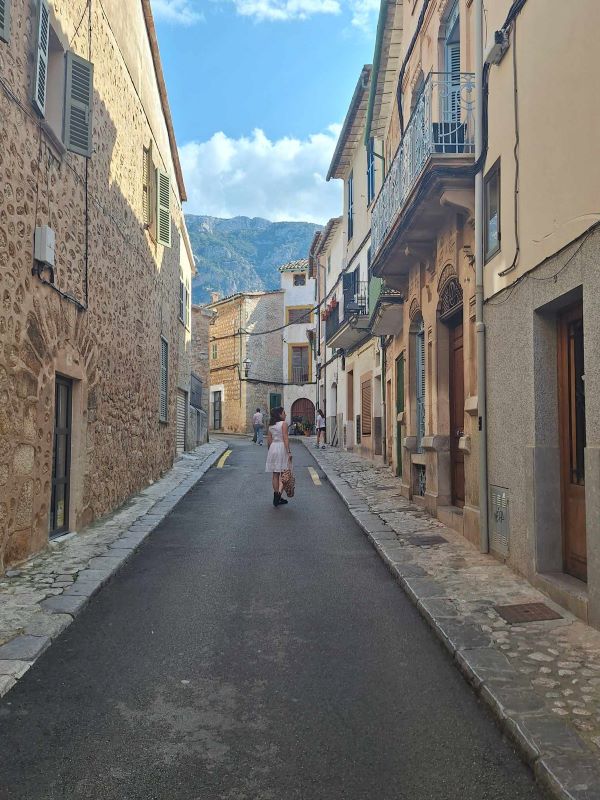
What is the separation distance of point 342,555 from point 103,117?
22.1 feet

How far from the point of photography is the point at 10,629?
15.3ft

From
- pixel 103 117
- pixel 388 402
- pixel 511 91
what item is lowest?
pixel 388 402

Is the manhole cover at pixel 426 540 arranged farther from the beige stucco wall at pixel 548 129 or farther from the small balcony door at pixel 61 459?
the small balcony door at pixel 61 459

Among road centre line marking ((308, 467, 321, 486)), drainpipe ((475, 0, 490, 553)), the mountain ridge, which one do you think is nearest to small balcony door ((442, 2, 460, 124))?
drainpipe ((475, 0, 490, 553))

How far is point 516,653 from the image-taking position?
4164 millimetres

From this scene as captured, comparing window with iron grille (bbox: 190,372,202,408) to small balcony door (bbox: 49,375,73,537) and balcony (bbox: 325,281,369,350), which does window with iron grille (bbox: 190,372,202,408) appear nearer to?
balcony (bbox: 325,281,369,350)

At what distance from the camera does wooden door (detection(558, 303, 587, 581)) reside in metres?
5.47

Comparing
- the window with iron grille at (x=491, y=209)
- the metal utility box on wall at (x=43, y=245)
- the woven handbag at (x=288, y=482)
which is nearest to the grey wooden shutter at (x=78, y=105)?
the metal utility box on wall at (x=43, y=245)

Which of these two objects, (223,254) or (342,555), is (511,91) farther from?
(223,254)

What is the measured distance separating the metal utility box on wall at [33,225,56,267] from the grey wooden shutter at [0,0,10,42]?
170cm

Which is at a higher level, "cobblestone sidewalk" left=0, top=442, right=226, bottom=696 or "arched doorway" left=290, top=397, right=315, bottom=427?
"arched doorway" left=290, top=397, right=315, bottom=427

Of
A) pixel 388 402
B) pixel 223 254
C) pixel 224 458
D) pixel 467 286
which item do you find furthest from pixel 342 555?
pixel 223 254

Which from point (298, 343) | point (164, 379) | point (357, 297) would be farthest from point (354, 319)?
point (298, 343)

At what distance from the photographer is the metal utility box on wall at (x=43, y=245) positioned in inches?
265
